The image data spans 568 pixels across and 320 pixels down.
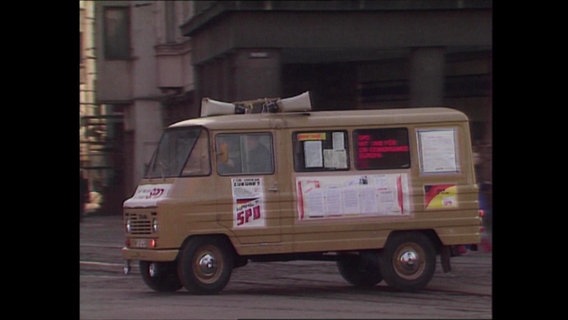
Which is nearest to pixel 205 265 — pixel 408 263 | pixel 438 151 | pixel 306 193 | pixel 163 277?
pixel 163 277

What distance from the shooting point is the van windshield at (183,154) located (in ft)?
42.6

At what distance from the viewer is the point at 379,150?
13.1 meters

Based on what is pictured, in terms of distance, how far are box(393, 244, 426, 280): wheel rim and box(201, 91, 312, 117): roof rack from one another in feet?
6.73

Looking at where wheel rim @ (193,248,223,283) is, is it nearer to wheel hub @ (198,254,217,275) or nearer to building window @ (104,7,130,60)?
wheel hub @ (198,254,217,275)

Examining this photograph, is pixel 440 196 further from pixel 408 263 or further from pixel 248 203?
pixel 248 203

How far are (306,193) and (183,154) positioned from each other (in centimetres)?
152

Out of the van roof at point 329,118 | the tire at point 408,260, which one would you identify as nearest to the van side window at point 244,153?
the van roof at point 329,118

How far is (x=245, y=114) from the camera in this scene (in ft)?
43.6

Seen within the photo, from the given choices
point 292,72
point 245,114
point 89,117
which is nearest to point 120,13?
point 89,117

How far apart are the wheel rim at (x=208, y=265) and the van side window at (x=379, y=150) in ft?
6.46

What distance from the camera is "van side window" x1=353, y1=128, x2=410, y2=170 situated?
42.6 ft
